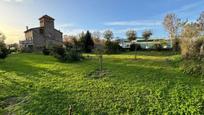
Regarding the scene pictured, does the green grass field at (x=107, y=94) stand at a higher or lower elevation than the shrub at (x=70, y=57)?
lower

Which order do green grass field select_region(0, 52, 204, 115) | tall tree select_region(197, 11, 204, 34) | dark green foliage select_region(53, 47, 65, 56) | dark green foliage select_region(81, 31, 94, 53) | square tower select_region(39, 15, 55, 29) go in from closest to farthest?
green grass field select_region(0, 52, 204, 115) < dark green foliage select_region(53, 47, 65, 56) < tall tree select_region(197, 11, 204, 34) < dark green foliage select_region(81, 31, 94, 53) < square tower select_region(39, 15, 55, 29)

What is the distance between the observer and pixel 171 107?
973 centimetres

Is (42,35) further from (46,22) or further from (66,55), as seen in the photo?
(66,55)

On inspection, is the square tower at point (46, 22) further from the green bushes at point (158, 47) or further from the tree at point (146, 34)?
the tree at point (146, 34)

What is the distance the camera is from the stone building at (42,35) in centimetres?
4861

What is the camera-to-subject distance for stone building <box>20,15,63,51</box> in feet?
159

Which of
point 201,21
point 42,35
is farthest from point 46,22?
point 201,21

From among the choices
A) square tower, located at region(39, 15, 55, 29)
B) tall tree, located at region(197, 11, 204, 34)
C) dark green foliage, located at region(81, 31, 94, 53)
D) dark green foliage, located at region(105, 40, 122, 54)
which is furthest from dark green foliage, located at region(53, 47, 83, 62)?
square tower, located at region(39, 15, 55, 29)

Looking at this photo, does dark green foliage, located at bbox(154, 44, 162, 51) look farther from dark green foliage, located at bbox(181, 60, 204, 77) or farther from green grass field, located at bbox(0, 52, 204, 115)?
green grass field, located at bbox(0, 52, 204, 115)

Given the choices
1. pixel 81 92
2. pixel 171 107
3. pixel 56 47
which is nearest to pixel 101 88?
pixel 81 92

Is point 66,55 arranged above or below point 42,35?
below

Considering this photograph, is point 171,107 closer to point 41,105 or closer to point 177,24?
point 41,105

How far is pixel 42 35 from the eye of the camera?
4966 cm

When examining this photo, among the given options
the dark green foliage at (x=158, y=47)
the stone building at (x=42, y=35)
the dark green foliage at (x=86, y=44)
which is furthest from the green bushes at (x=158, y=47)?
the stone building at (x=42, y=35)
